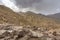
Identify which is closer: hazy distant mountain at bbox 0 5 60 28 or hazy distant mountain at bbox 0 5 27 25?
hazy distant mountain at bbox 0 5 27 25

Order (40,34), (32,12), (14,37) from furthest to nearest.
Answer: (32,12), (40,34), (14,37)

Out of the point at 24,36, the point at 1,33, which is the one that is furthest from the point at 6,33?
the point at 24,36

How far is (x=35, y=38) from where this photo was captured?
18734 millimetres

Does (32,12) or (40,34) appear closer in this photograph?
(40,34)

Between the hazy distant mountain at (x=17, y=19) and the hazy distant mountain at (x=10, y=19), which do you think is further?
the hazy distant mountain at (x=17, y=19)

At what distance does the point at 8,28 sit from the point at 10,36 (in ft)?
7.69

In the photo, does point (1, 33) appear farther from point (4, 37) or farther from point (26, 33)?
point (26, 33)

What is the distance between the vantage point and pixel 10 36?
715 inches

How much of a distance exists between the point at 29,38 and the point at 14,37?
4.33 ft

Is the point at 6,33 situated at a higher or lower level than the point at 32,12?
lower

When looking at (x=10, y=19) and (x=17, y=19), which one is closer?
(x=10, y=19)

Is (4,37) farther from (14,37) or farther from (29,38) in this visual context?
(29,38)

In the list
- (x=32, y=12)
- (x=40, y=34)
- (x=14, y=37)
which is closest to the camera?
(x=14, y=37)

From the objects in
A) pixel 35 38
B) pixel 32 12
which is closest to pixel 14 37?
pixel 35 38
